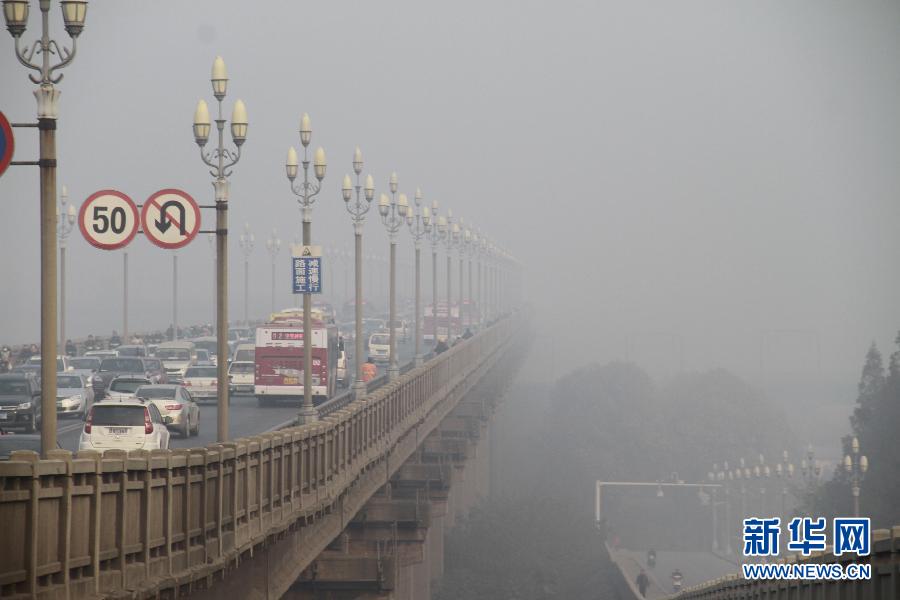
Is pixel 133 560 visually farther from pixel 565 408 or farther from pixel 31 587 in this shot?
pixel 565 408

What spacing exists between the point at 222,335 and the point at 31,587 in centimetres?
1615

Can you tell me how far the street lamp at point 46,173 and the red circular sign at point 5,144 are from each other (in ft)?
1.51

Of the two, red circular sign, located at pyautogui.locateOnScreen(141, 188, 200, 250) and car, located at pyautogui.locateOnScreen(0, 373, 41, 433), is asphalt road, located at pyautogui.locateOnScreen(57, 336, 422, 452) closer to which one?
car, located at pyautogui.locateOnScreen(0, 373, 41, 433)

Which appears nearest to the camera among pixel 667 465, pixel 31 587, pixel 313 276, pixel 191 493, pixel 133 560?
pixel 31 587

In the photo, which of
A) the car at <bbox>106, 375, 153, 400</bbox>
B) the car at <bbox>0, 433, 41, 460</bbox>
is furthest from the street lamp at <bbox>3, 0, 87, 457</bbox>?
the car at <bbox>106, 375, 153, 400</bbox>

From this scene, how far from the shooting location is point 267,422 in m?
52.1

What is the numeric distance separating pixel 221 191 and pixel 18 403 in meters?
16.8

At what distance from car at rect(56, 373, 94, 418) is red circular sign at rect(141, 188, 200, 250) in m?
24.9

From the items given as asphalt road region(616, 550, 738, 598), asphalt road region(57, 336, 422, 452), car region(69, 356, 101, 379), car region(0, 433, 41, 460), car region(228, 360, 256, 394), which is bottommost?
asphalt road region(616, 550, 738, 598)

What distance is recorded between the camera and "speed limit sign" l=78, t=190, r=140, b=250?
80.5 feet

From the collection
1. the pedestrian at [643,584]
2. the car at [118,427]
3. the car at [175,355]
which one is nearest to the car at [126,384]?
the car at [118,427]

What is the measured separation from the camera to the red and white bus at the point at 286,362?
6056 cm

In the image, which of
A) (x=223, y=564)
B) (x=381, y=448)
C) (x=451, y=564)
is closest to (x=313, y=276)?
(x=381, y=448)

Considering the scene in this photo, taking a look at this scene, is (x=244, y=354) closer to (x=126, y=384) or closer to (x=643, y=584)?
(x=126, y=384)
